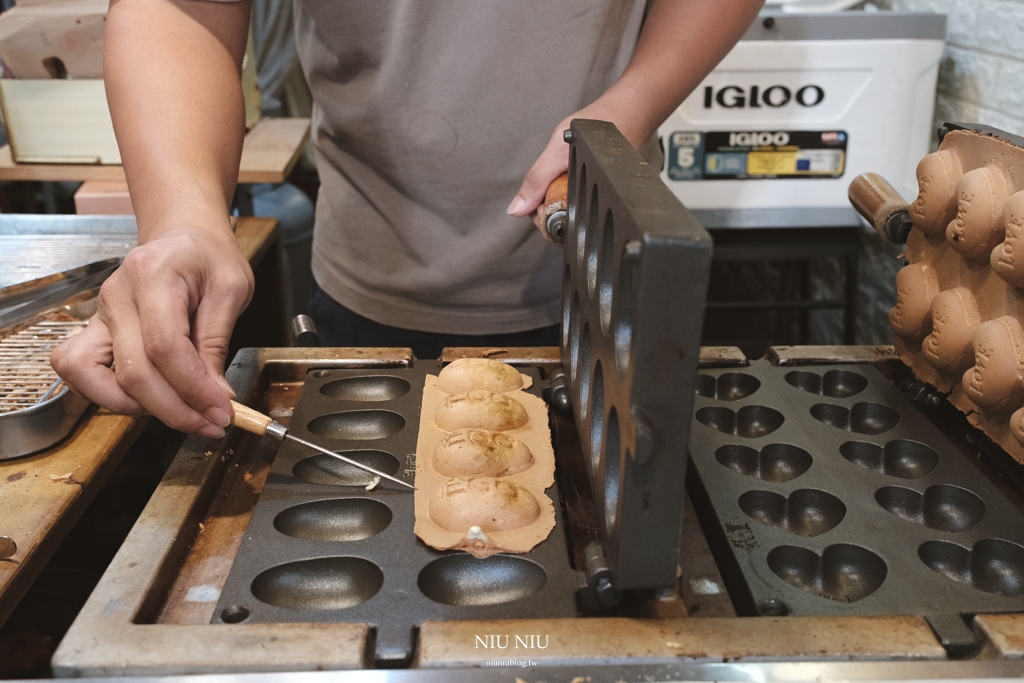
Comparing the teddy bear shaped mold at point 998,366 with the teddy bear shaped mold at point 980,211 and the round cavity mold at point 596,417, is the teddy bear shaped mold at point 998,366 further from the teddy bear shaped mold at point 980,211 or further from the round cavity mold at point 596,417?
the round cavity mold at point 596,417

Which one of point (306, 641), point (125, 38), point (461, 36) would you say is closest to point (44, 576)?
point (125, 38)

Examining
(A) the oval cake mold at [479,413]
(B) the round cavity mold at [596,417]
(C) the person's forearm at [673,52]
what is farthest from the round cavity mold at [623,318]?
(C) the person's forearm at [673,52]

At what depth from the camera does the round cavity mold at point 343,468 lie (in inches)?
40.2

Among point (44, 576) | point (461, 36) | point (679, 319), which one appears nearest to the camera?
point (679, 319)

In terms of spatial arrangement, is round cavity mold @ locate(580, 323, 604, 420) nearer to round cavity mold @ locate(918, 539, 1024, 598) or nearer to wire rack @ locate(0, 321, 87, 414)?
round cavity mold @ locate(918, 539, 1024, 598)

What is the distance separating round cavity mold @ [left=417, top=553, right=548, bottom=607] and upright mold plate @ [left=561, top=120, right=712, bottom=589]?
10 centimetres

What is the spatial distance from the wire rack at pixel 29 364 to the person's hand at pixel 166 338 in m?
0.25

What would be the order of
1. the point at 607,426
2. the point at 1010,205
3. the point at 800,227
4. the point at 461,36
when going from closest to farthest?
the point at 607,426, the point at 1010,205, the point at 461,36, the point at 800,227

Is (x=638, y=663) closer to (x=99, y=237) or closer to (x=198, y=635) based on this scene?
(x=198, y=635)

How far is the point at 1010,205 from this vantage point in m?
0.96

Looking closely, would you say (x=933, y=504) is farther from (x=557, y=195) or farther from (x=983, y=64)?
(x=983, y=64)

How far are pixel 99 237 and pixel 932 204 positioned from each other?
186cm

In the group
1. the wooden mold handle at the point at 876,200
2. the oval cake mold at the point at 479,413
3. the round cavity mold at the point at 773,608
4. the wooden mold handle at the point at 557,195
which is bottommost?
the round cavity mold at the point at 773,608

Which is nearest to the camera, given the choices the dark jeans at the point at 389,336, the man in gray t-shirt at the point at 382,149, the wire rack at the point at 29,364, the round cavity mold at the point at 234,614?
the round cavity mold at the point at 234,614
